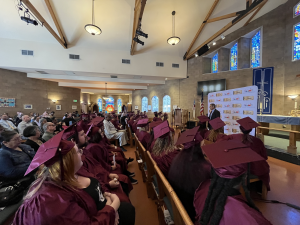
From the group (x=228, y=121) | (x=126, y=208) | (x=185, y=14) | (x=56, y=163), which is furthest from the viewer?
(x=185, y=14)

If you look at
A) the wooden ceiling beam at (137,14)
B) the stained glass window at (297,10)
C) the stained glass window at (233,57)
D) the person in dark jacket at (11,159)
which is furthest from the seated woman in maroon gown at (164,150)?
the stained glass window at (297,10)

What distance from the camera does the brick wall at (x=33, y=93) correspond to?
8391 millimetres

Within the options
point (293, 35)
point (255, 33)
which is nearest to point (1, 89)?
point (255, 33)

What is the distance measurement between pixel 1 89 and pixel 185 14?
40.4 ft

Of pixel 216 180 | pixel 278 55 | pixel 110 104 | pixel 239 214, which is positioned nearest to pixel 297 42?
pixel 278 55

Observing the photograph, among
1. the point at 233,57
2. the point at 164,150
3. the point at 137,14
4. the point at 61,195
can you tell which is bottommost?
the point at 164,150

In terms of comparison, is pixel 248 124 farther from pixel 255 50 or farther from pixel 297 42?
pixel 255 50

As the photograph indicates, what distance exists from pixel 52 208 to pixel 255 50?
36.3ft

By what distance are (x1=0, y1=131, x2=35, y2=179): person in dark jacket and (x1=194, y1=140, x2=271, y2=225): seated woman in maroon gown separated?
7.63 feet

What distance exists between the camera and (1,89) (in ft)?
26.7

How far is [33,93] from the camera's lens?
9836 mm

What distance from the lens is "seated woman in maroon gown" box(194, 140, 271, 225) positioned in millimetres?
625

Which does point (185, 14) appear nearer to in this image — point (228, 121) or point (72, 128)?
point (228, 121)

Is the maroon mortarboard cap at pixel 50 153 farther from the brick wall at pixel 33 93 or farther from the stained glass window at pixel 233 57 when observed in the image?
the brick wall at pixel 33 93
